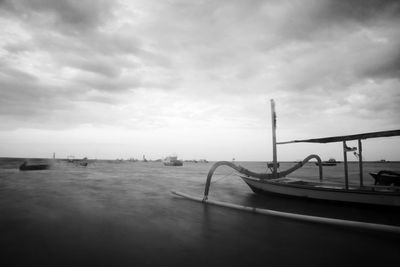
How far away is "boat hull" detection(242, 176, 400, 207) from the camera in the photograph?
39.0ft

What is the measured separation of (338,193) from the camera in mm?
13773

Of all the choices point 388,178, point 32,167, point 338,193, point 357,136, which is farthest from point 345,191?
point 32,167

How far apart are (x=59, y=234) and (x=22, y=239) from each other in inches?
49.8

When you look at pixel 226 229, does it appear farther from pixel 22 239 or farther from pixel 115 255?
pixel 22 239

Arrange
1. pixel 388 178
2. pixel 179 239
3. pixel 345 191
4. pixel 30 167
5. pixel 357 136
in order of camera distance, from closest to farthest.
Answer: pixel 179 239
pixel 345 191
pixel 357 136
pixel 388 178
pixel 30 167

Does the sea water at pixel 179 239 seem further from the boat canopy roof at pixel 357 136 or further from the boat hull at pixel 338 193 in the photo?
the boat canopy roof at pixel 357 136

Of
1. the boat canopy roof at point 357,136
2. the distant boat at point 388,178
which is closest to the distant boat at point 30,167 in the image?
the boat canopy roof at point 357,136

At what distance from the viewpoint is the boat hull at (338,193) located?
39.0 feet

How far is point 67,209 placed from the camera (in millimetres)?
14945

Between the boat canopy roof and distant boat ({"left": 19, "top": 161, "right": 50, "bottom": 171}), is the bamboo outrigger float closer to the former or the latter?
the boat canopy roof

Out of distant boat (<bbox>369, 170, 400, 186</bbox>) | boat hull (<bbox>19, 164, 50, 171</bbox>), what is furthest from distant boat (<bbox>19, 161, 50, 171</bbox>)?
distant boat (<bbox>369, 170, 400, 186</bbox>)

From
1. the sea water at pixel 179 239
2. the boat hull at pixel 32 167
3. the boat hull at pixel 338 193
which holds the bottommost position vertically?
the boat hull at pixel 32 167

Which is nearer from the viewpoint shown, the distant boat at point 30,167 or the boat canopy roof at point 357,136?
the boat canopy roof at point 357,136

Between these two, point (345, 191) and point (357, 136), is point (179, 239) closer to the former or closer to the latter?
point (345, 191)
